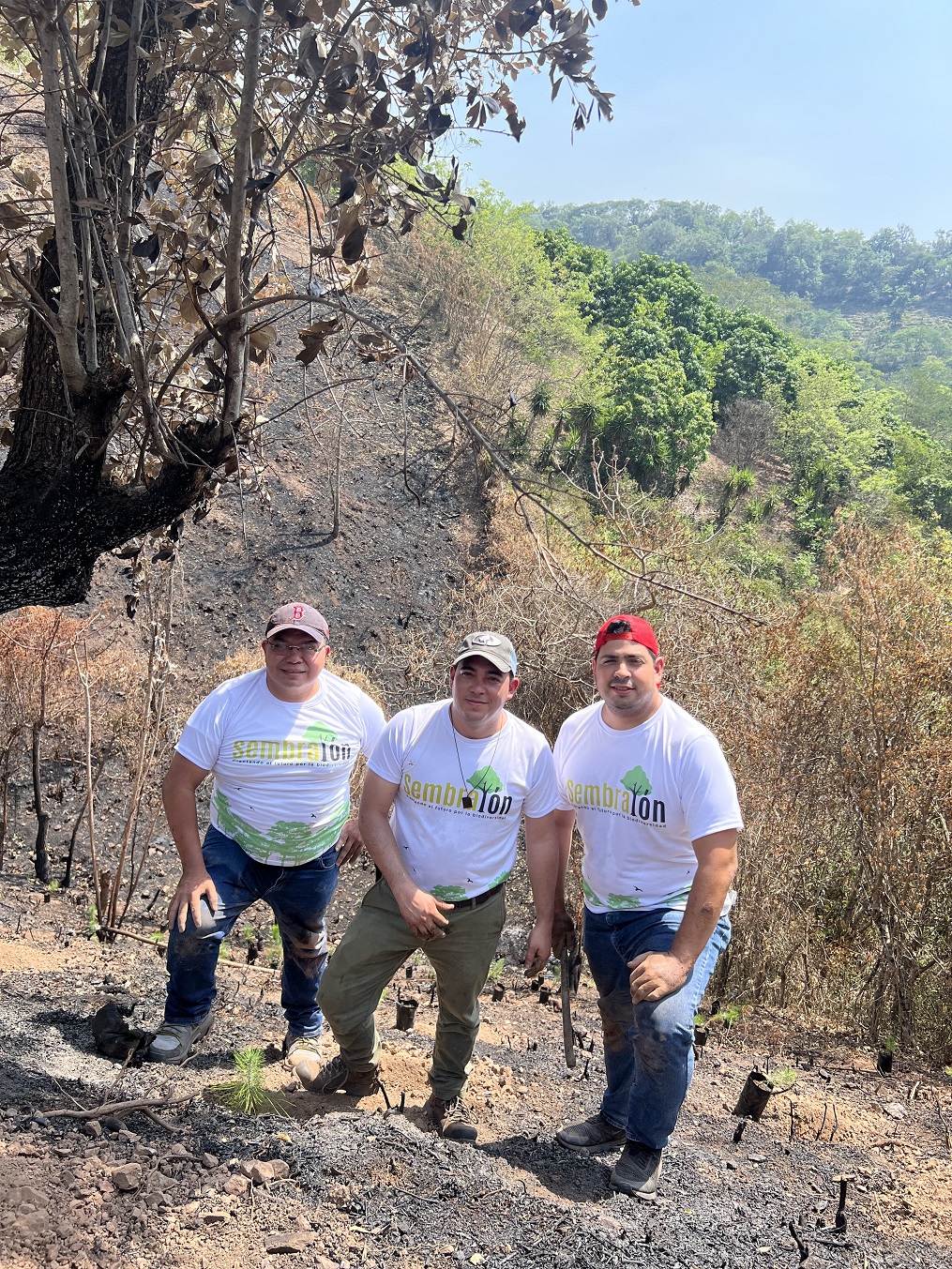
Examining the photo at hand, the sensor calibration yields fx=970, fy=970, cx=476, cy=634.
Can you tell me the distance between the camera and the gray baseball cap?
3.19 m

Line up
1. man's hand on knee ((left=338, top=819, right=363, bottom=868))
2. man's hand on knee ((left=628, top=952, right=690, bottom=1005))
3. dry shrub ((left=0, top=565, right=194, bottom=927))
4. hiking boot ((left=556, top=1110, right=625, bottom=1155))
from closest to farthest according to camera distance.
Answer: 1. man's hand on knee ((left=628, top=952, right=690, bottom=1005))
2. hiking boot ((left=556, top=1110, right=625, bottom=1155))
3. man's hand on knee ((left=338, top=819, right=363, bottom=868))
4. dry shrub ((left=0, top=565, right=194, bottom=927))

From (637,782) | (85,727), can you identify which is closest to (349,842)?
A: (637,782)

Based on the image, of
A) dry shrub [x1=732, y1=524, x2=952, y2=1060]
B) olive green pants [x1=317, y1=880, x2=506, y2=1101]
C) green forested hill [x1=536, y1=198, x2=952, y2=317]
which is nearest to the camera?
olive green pants [x1=317, y1=880, x2=506, y2=1101]

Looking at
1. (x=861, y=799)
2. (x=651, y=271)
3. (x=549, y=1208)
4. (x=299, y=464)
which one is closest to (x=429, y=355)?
(x=299, y=464)

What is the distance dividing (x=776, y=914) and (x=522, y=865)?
3683mm

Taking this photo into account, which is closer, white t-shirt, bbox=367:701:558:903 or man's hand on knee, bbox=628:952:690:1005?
man's hand on knee, bbox=628:952:690:1005

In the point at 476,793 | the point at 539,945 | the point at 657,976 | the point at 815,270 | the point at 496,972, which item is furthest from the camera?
the point at 815,270

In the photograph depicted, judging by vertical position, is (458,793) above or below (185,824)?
above

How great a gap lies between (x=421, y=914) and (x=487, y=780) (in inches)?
19.1

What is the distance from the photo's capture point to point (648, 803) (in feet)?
10.5

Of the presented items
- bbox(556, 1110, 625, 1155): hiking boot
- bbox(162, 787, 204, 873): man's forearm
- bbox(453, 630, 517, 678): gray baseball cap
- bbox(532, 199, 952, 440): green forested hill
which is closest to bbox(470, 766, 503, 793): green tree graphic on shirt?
bbox(453, 630, 517, 678): gray baseball cap

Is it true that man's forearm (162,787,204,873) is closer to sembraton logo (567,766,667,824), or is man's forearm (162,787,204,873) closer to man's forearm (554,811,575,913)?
man's forearm (554,811,575,913)

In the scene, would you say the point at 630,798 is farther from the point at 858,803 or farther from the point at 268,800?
the point at 858,803

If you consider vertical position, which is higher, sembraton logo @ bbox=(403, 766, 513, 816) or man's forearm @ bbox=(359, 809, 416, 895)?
sembraton logo @ bbox=(403, 766, 513, 816)
